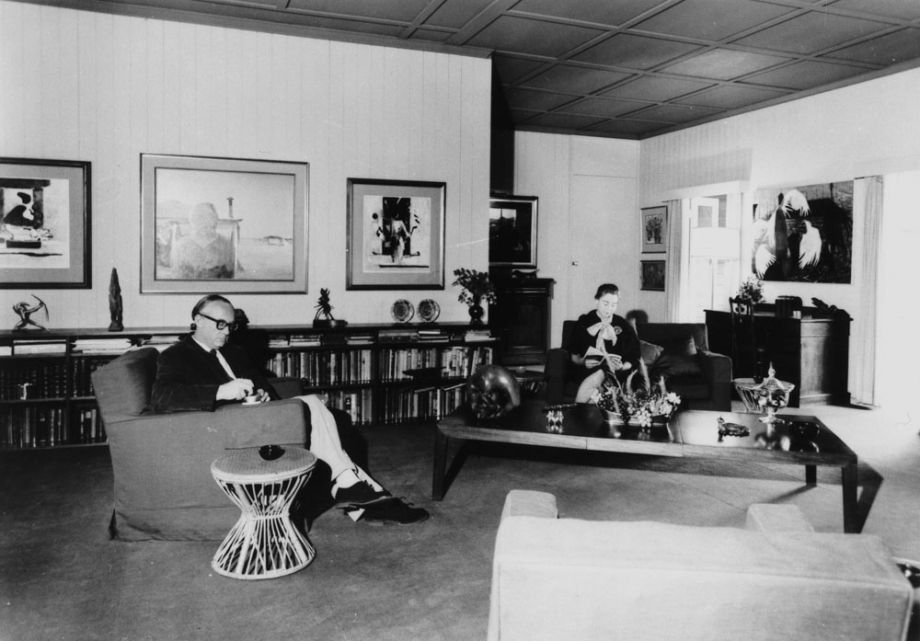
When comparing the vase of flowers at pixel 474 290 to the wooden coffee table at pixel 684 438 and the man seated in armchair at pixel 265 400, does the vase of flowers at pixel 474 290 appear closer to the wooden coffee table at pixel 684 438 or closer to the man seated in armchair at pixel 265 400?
the wooden coffee table at pixel 684 438

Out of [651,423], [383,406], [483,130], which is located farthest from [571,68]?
[651,423]

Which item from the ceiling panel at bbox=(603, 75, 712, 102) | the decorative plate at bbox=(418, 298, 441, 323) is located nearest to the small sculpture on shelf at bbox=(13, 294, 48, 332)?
the decorative plate at bbox=(418, 298, 441, 323)

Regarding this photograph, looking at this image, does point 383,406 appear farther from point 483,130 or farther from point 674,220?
point 674,220

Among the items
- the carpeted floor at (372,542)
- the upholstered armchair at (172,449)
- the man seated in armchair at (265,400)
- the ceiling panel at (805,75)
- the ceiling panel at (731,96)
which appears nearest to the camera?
the carpeted floor at (372,542)

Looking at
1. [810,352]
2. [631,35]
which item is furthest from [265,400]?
[810,352]

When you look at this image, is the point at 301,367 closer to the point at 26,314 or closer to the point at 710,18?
the point at 26,314

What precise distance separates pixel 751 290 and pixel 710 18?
10.7ft

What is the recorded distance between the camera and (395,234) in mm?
6414

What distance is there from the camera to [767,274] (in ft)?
26.6

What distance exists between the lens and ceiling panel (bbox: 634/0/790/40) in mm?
5309

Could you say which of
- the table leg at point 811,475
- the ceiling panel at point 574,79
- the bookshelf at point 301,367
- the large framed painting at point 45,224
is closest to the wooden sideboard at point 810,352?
the table leg at point 811,475

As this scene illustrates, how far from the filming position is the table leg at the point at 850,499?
3.58 metres

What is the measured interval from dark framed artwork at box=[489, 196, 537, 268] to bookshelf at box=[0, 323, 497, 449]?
130 inches

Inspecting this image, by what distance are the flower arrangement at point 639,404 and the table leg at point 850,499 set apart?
0.94m
